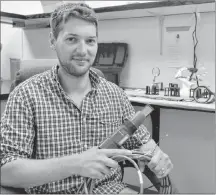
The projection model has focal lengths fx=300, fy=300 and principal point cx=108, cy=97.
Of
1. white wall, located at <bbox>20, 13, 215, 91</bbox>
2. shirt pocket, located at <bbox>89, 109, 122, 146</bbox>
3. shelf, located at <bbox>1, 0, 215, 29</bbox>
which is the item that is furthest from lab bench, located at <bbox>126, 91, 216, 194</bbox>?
shirt pocket, located at <bbox>89, 109, 122, 146</bbox>

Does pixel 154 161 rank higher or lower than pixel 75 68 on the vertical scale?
lower

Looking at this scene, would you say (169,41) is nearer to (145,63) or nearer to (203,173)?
(145,63)

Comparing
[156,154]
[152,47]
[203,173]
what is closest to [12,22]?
[152,47]

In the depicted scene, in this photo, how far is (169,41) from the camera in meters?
Result: 2.15

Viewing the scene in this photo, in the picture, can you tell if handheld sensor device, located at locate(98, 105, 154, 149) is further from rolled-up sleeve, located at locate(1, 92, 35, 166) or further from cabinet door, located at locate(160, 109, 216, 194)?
cabinet door, located at locate(160, 109, 216, 194)

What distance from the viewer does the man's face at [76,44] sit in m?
1.05

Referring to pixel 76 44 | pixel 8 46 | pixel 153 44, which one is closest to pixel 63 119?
pixel 76 44

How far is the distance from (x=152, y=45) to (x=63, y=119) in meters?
1.36

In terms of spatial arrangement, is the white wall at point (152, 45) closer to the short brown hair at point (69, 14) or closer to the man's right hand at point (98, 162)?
the short brown hair at point (69, 14)

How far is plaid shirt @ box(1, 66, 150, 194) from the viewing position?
0.95 m

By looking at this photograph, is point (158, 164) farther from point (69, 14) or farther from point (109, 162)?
point (69, 14)

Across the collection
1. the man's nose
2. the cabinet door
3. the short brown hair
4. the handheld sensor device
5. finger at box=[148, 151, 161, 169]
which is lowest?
the cabinet door

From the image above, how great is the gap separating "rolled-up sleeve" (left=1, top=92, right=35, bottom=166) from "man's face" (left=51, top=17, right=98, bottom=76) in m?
0.21

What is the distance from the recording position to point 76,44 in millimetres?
1056
